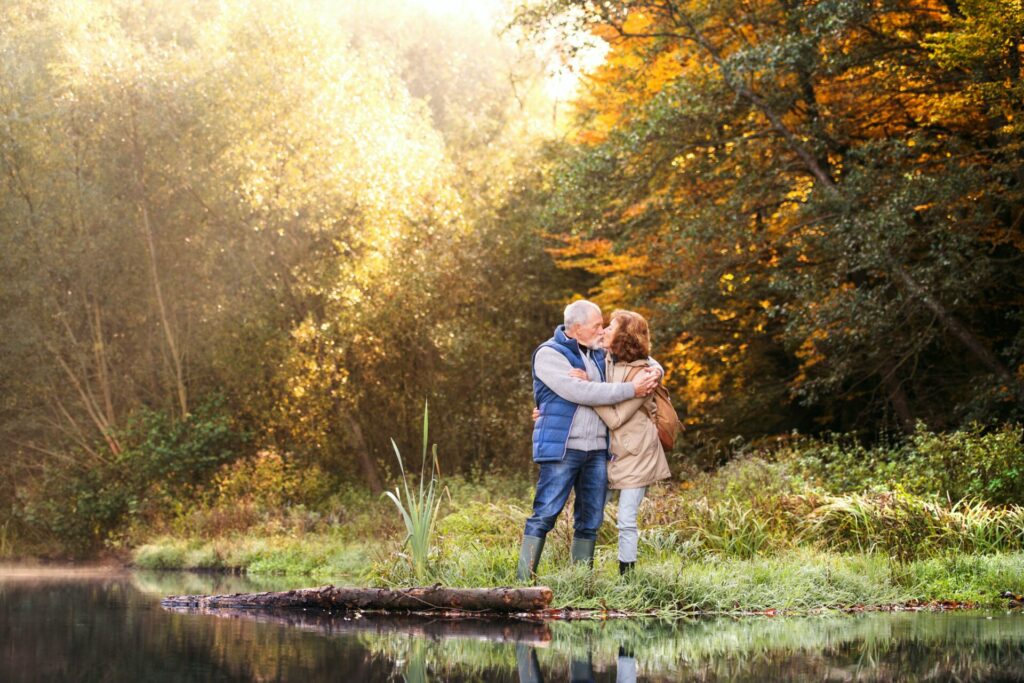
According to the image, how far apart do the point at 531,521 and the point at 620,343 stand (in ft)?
4.19

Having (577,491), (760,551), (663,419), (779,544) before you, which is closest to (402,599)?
(577,491)

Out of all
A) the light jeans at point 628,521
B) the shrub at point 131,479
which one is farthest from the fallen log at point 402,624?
the shrub at point 131,479

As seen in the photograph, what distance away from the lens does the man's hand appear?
7.66 m

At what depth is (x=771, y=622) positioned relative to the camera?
727cm

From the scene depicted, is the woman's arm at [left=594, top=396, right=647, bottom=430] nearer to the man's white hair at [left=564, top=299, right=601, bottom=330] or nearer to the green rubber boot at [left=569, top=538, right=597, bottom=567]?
the man's white hair at [left=564, top=299, right=601, bottom=330]

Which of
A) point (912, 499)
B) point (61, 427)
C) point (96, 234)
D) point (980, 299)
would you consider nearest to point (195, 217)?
point (96, 234)

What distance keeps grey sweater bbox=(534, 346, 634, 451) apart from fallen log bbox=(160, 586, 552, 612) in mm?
944

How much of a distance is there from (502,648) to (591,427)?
6.47ft

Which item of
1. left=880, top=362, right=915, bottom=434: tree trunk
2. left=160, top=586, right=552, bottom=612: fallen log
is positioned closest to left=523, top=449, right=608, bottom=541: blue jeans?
left=160, top=586, right=552, bottom=612: fallen log

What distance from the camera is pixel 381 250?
21781mm

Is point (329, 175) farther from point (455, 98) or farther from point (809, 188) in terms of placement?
point (455, 98)

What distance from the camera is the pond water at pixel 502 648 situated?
5.18 m

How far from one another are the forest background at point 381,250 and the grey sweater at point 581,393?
9197 mm

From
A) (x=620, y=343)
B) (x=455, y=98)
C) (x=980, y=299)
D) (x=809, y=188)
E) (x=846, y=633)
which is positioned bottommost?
(x=846, y=633)
